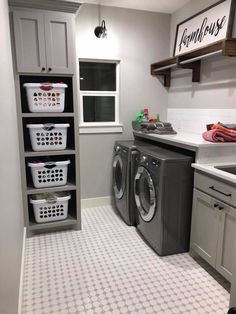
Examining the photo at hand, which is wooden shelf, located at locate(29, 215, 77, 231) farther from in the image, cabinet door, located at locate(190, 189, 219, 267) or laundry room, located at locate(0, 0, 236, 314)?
cabinet door, located at locate(190, 189, 219, 267)

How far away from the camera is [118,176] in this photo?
3189mm

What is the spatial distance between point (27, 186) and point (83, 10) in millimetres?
2152

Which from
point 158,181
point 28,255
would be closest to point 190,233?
point 158,181

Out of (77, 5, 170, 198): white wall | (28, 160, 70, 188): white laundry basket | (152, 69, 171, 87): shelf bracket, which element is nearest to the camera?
(28, 160, 70, 188): white laundry basket

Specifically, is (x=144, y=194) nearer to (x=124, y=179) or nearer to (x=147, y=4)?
(x=124, y=179)

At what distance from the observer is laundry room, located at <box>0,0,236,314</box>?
184 centimetres

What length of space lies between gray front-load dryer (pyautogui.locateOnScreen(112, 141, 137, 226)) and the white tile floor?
302mm

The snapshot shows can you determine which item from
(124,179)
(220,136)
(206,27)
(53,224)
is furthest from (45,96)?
(206,27)

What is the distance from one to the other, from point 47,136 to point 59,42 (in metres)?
0.92

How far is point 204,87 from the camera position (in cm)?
286

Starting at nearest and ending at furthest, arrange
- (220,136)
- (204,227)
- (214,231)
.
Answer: (214,231)
(204,227)
(220,136)

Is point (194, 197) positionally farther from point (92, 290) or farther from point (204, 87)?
point (204, 87)

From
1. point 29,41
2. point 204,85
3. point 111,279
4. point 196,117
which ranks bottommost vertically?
point 111,279

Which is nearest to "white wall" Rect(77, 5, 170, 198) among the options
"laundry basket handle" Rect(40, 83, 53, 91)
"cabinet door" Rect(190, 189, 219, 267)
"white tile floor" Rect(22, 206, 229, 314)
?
"laundry basket handle" Rect(40, 83, 53, 91)
